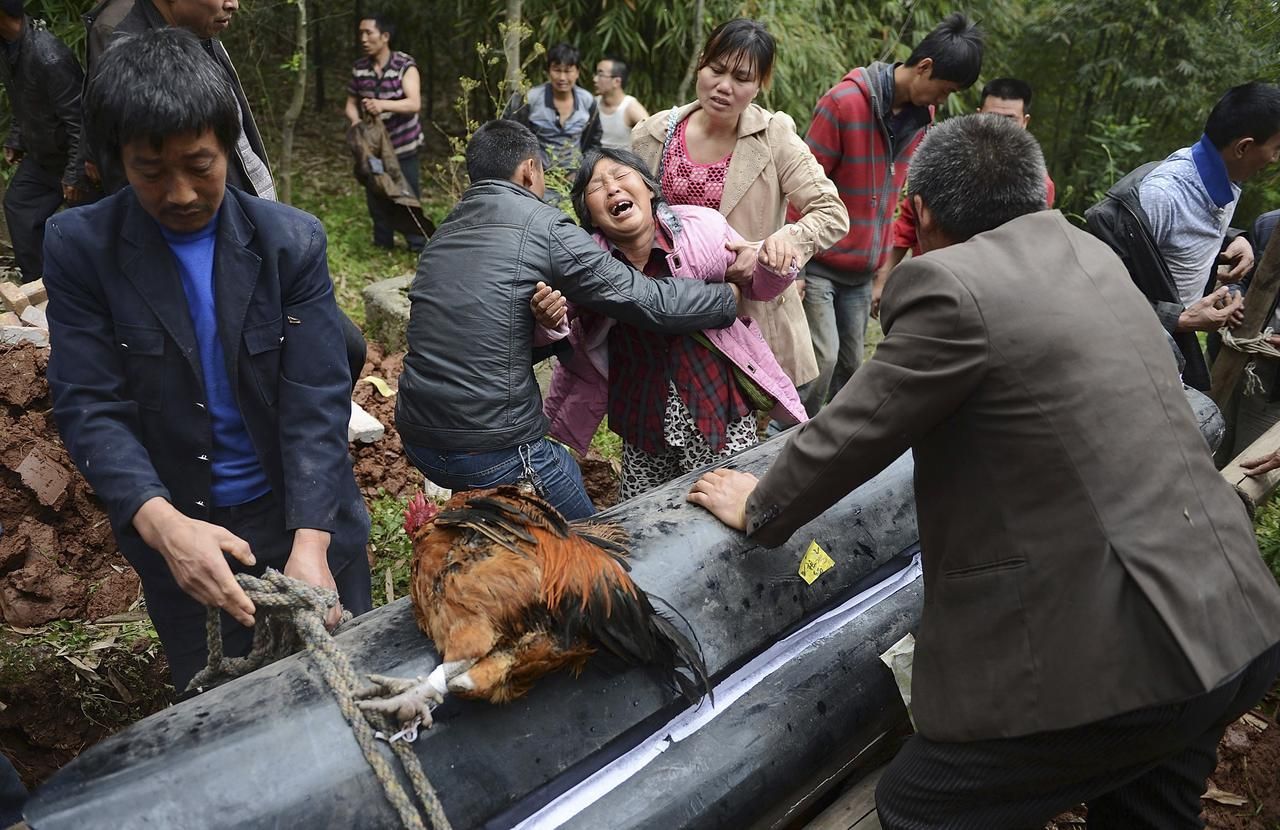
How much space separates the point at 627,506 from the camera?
106 inches

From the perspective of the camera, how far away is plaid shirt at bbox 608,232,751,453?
3279mm

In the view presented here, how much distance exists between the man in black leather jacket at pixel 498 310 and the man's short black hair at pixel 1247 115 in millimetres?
2431

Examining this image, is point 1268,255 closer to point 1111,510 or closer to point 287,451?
point 1111,510

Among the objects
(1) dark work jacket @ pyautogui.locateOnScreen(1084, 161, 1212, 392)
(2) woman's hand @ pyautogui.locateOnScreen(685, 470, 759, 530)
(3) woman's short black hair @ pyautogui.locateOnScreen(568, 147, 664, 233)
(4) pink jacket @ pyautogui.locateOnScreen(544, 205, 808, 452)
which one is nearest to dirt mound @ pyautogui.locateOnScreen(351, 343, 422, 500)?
(4) pink jacket @ pyautogui.locateOnScreen(544, 205, 808, 452)

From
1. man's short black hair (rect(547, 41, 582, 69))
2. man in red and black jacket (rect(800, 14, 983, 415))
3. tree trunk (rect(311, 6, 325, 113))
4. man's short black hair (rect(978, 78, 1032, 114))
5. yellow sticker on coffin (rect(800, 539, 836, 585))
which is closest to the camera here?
yellow sticker on coffin (rect(800, 539, 836, 585))

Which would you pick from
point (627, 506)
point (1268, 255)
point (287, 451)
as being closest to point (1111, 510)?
point (627, 506)

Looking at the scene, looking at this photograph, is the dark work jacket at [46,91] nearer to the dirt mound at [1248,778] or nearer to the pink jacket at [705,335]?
the pink jacket at [705,335]

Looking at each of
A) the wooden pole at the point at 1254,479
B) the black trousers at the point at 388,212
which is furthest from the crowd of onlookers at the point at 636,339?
the black trousers at the point at 388,212

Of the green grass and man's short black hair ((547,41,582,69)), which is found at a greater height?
man's short black hair ((547,41,582,69))

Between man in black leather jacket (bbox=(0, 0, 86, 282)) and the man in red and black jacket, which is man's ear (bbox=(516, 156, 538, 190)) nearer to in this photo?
the man in red and black jacket

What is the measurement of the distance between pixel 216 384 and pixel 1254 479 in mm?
4064

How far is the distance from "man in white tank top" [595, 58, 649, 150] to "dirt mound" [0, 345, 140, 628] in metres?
4.29

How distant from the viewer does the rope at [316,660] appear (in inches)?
72.6

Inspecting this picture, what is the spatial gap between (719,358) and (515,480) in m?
0.85
